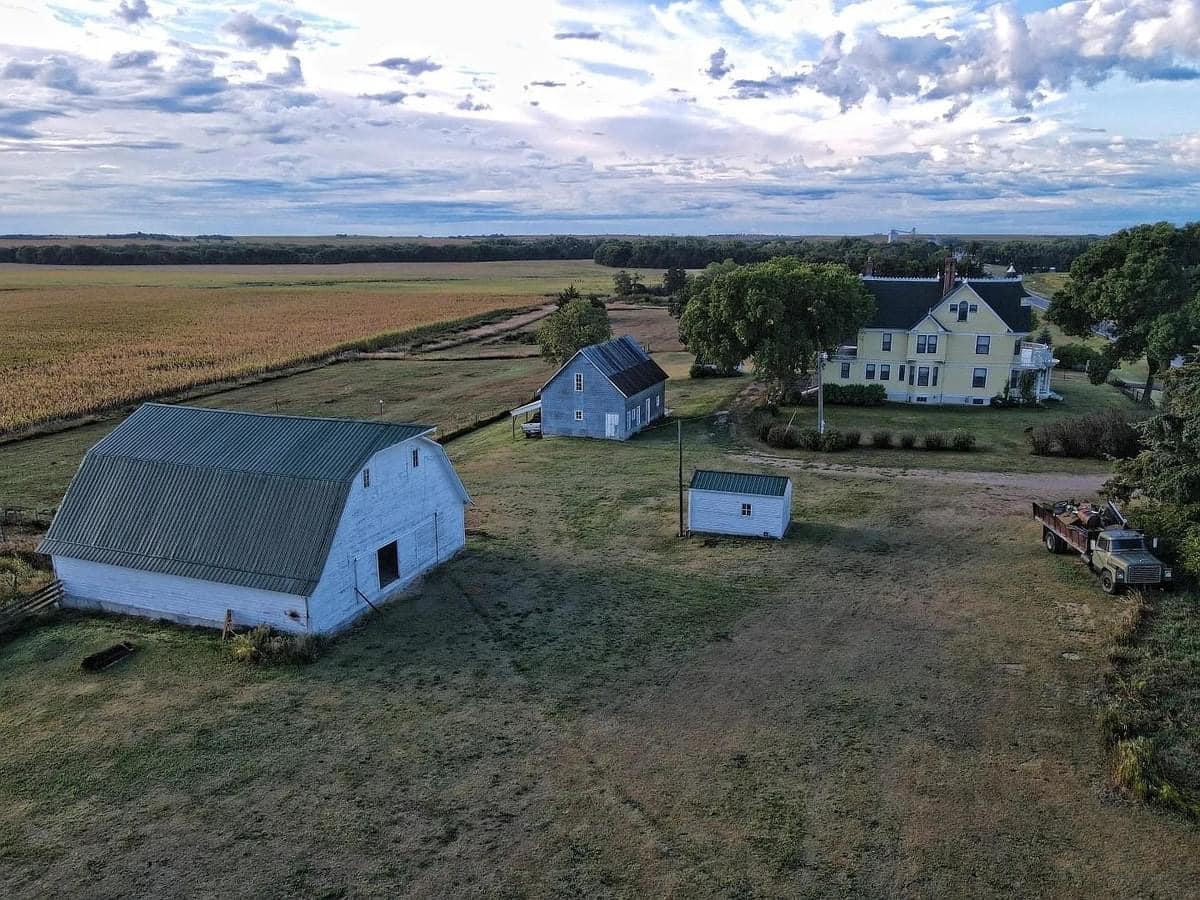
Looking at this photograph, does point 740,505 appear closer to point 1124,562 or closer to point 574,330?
point 1124,562

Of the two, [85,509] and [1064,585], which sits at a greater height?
[85,509]

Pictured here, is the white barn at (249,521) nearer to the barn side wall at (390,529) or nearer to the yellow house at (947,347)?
the barn side wall at (390,529)

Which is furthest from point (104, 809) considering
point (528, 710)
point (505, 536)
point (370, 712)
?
point (505, 536)

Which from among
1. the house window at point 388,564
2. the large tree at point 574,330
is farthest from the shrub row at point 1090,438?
the house window at point 388,564

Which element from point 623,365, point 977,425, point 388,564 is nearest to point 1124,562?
point 388,564

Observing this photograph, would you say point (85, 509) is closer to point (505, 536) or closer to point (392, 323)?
point (505, 536)

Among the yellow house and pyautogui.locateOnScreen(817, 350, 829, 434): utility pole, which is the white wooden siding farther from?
the yellow house
